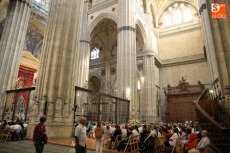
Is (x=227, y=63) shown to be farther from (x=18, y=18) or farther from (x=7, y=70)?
(x=18, y=18)

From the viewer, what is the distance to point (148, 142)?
6074mm

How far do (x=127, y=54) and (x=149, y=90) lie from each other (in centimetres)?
692

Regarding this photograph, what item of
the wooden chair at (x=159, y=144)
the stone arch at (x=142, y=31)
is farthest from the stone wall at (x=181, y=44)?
the wooden chair at (x=159, y=144)

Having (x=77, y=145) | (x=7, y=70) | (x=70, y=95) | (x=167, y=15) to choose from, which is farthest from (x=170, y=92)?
→ (x=77, y=145)

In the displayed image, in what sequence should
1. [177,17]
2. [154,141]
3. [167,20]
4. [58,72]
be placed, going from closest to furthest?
[154,141]
[58,72]
[177,17]
[167,20]

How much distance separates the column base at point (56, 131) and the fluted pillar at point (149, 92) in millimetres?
13267

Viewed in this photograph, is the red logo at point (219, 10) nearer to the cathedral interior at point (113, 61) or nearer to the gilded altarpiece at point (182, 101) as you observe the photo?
the cathedral interior at point (113, 61)

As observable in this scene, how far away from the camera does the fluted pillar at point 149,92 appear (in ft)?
68.3

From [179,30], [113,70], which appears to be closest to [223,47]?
[113,70]

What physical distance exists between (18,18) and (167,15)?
22712 millimetres

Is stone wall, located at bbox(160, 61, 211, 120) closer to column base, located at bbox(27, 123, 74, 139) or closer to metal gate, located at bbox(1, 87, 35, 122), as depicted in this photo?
column base, located at bbox(27, 123, 74, 139)

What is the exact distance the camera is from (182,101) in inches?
892

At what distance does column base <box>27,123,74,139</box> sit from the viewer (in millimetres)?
8221

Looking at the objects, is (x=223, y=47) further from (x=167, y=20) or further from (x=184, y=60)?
(x=167, y=20)
